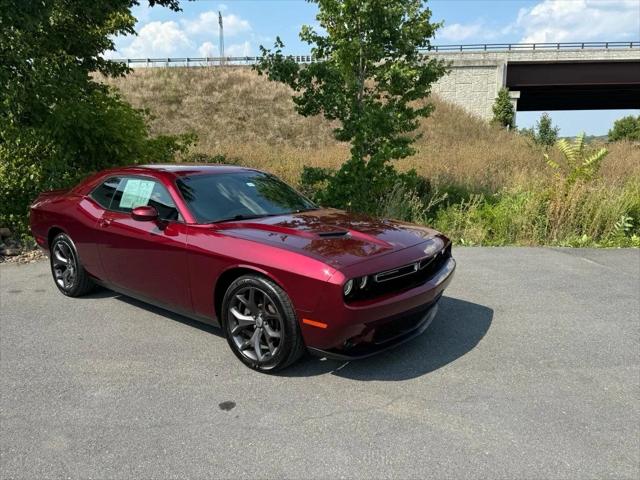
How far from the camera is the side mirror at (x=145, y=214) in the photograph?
401cm

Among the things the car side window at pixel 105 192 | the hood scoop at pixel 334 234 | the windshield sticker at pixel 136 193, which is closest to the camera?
the hood scoop at pixel 334 234

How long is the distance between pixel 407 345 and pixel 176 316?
7.17 ft

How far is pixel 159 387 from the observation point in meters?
3.37

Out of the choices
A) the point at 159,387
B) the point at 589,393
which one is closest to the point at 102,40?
the point at 159,387

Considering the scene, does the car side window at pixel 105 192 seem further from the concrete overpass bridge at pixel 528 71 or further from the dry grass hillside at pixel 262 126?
the concrete overpass bridge at pixel 528 71

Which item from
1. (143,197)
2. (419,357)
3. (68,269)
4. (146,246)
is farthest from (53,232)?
(419,357)

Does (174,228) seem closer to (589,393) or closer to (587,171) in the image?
(589,393)

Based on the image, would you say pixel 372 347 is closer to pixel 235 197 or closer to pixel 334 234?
pixel 334 234

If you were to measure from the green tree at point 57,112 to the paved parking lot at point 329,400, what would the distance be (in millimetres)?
4265

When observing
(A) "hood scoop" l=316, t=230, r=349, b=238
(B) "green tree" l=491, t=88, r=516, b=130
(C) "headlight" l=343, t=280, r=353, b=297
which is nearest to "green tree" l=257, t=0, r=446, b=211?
(A) "hood scoop" l=316, t=230, r=349, b=238

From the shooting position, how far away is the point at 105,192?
4.94 metres

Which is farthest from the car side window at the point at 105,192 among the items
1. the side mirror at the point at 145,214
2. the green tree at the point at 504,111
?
the green tree at the point at 504,111

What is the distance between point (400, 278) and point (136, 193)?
259cm

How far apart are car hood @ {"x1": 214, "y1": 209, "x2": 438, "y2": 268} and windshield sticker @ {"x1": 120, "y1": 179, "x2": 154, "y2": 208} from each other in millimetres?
961
